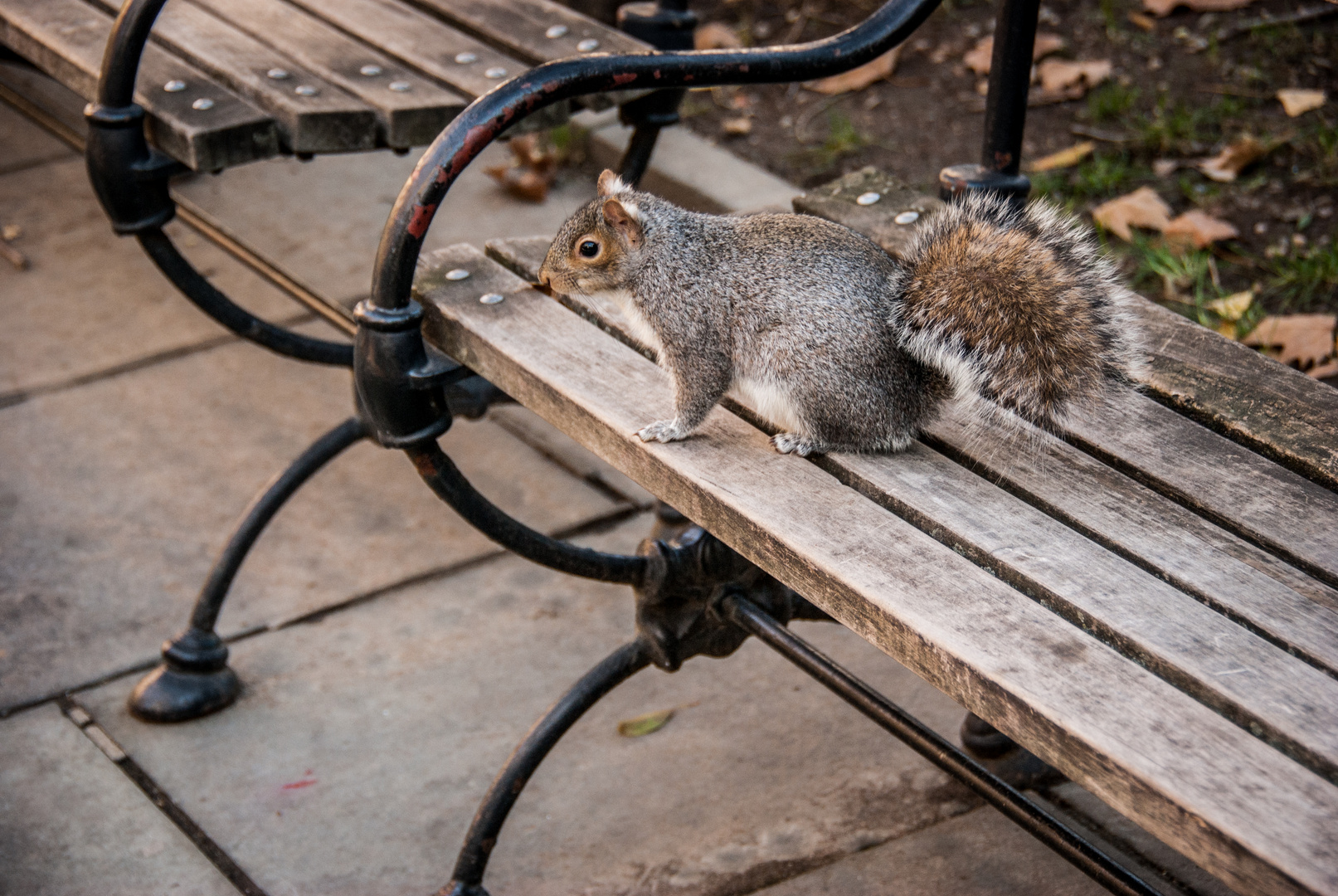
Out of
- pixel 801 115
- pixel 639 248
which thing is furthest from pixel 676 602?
pixel 801 115

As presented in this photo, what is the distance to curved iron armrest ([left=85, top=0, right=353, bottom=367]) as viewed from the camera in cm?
203

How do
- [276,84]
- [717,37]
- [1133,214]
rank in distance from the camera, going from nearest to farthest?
1. [276,84]
2. [1133,214]
3. [717,37]

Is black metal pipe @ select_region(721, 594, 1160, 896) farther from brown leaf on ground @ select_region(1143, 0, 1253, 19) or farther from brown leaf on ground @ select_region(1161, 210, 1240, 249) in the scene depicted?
brown leaf on ground @ select_region(1143, 0, 1253, 19)

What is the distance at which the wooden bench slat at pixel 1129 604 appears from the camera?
3.73 feet

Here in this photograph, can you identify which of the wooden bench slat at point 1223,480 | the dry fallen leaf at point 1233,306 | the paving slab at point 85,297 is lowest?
the paving slab at point 85,297

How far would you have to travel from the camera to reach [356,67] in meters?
2.32

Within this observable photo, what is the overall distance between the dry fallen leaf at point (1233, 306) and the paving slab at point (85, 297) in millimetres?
2290

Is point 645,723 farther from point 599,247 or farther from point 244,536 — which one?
point 599,247

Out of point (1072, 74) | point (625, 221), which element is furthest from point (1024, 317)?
point (1072, 74)

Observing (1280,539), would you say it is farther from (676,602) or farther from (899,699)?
(899,699)

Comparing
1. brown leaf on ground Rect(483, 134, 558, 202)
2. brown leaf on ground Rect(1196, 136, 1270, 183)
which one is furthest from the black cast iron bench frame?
brown leaf on ground Rect(483, 134, 558, 202)

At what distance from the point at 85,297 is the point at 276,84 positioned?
1745 millimetres

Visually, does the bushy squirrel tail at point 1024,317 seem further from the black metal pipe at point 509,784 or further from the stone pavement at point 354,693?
the stone pavement at point 354,693

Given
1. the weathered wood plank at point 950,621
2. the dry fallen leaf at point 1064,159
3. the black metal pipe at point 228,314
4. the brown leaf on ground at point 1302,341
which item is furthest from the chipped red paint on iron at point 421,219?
the dry fallen leaf at point 1064,159
